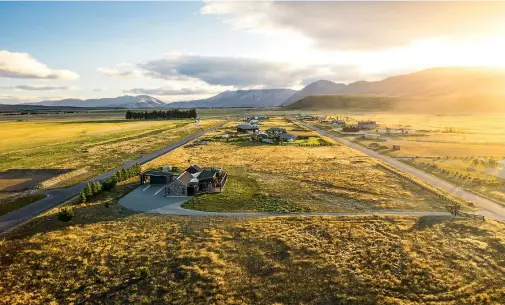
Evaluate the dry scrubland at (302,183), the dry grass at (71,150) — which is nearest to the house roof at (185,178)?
the dry scrubland at (302,183)

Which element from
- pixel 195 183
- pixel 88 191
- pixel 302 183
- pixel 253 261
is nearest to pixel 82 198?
pixel 88 191

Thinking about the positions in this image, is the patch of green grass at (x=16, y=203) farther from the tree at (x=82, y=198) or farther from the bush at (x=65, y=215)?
the bush at (x=65, y=215)

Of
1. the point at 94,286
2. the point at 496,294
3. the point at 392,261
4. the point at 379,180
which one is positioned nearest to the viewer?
the point at 496,294

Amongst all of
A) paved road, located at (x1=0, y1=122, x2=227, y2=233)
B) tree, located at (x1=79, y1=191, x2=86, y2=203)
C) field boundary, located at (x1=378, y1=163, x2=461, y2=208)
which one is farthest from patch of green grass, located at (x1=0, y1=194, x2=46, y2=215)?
field boundary, located at (x1=378, y1=163, x2=461, y2=208)

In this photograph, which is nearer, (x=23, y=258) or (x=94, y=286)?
(x=94, y=286)

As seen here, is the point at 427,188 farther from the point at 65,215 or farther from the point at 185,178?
the point at 65,215

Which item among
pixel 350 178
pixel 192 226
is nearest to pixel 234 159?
pixel 350 178

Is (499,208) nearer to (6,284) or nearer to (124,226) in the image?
(124,226)
